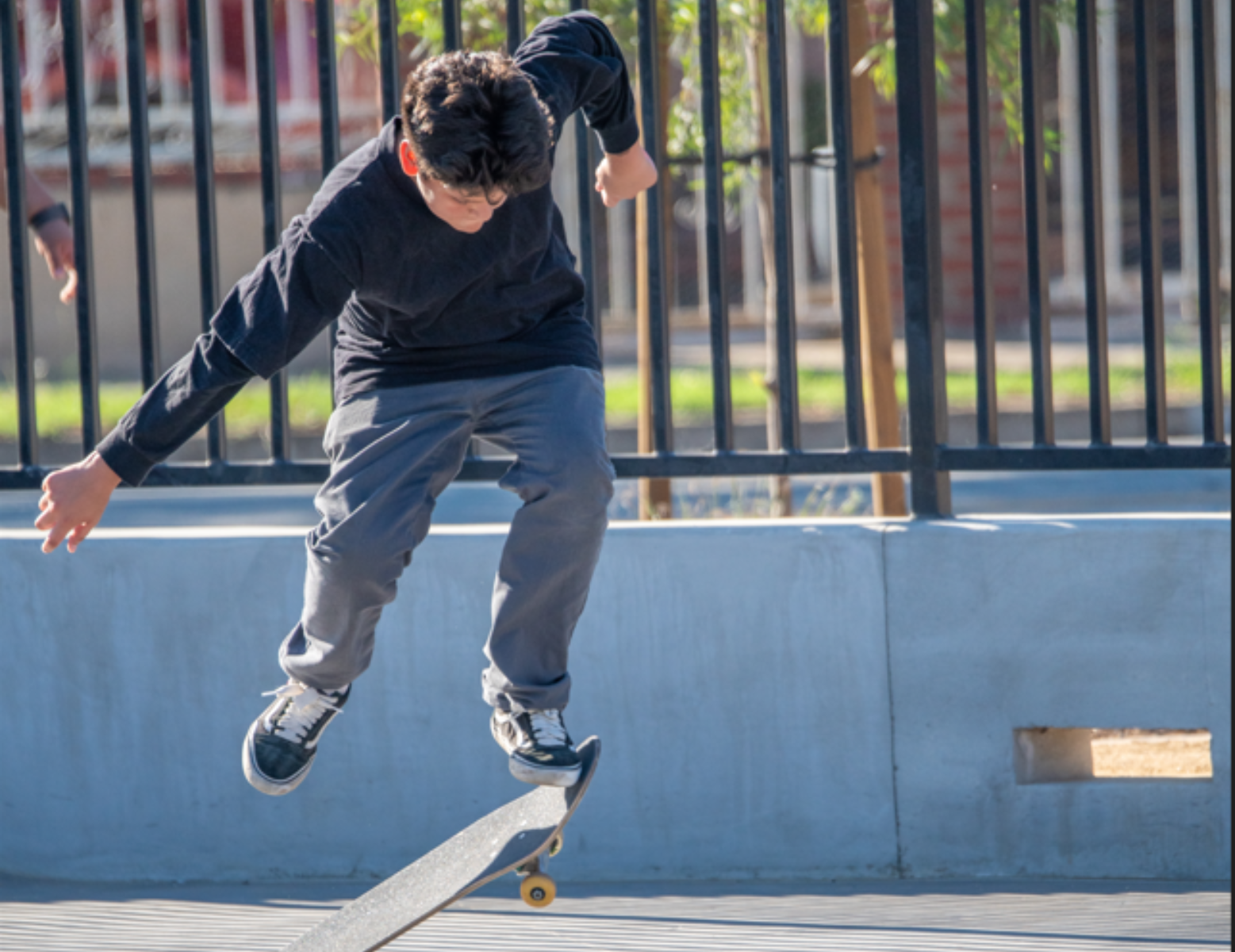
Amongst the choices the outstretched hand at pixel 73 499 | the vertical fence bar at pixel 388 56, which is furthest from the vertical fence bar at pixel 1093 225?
the outstretched hand at pixel 73 499

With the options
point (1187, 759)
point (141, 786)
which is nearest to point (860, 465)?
point (1187, 759)

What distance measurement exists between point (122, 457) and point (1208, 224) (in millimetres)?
2720

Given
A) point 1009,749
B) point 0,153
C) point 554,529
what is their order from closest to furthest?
1. point 554,529
2. point 1009,749
3. point 0,153

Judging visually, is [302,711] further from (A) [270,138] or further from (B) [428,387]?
(A) [270,138]

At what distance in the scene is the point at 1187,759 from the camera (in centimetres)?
445

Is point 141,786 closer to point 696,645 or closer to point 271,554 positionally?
point 271,554

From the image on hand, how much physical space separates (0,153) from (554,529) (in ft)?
7.56

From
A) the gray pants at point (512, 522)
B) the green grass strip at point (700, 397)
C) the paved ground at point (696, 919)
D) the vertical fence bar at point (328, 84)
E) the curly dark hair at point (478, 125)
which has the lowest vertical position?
the paved ground at point (696, 919)

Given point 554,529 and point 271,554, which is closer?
point 554,529

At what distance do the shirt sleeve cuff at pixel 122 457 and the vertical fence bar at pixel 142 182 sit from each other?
1353 mm

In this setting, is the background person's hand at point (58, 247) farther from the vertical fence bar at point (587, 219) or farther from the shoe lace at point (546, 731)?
the shoe lace at point (546, 731)

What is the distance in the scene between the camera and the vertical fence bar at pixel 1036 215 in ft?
12.5

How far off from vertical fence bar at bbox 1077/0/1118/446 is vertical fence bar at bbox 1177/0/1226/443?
239mm

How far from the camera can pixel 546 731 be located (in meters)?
3.06
